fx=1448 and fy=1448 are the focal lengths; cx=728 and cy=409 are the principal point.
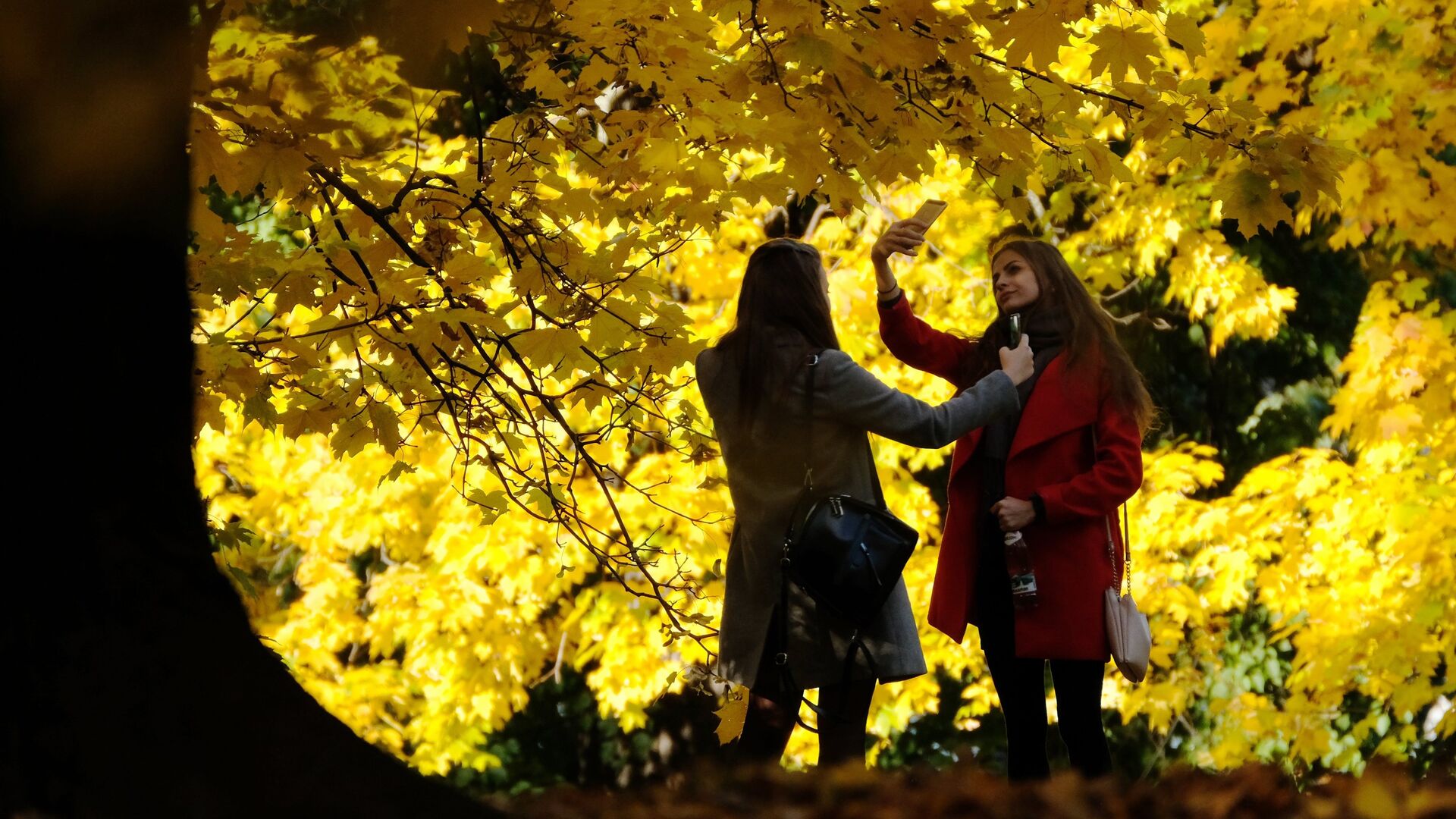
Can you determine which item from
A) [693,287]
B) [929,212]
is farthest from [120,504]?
[693,287]

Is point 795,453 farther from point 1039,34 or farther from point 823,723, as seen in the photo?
point 1039,34

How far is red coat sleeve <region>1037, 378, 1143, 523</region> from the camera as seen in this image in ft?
9.93

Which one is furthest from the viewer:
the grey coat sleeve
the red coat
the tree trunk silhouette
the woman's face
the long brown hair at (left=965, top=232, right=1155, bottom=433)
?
the woman's face

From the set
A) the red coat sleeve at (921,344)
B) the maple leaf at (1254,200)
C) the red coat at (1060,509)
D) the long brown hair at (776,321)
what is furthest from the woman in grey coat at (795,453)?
the maple leaf at (1254,200)

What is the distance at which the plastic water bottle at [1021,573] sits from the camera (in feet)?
9.94

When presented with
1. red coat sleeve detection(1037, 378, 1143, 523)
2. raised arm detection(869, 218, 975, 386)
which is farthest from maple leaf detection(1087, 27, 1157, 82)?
red coat sleeve detection(1037, 378, 1143, 523)

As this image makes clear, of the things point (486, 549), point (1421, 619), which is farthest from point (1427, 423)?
point (486, 549)

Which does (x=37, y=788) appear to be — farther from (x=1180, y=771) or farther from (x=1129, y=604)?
(x=1129, y=604)

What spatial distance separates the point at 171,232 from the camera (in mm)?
1764

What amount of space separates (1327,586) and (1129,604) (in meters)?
4.52

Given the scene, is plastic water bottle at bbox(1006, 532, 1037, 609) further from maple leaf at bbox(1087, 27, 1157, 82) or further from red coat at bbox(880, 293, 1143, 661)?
maple leaf at bbox(1087, 27, 1157, 82)

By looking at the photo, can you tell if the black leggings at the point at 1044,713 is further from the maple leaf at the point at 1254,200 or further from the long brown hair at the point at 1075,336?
the maple leaf at the point at 1254,200

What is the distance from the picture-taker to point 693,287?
7020 mm

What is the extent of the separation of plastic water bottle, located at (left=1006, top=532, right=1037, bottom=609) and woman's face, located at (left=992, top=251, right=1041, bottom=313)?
56 centimetres
